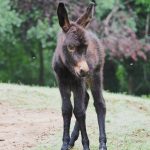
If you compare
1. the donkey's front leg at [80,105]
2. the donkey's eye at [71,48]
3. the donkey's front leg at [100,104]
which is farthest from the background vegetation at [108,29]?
the donkey's eye at [71,48]

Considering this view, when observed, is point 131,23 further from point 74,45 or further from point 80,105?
point 74,45

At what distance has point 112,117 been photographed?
11.1m

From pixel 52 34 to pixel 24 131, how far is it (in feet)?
52.8

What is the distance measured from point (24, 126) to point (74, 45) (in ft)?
10.9

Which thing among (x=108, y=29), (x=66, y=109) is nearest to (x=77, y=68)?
(x=66, y=109)

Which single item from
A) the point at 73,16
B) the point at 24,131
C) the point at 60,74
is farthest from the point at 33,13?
the point at 60,74

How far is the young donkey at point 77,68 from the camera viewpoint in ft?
22.3

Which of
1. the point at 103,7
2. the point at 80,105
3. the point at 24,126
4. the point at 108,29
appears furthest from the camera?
the point at 103,7

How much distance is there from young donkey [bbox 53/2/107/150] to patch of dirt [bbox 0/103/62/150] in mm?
851

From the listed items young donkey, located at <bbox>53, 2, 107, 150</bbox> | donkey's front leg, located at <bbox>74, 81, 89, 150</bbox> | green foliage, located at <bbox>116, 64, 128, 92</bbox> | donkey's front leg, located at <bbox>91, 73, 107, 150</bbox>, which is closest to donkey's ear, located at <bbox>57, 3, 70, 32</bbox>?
young donkey, located at <bbox>53, 2, 107, 150</bbox>

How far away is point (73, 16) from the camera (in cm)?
2478

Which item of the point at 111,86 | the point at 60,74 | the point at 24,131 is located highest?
the point at 60,74

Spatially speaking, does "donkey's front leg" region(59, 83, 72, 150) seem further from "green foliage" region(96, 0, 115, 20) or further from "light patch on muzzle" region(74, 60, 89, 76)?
"green foliage" region(96, 0, 115, 20)

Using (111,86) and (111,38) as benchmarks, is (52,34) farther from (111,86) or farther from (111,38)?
(111,86)
